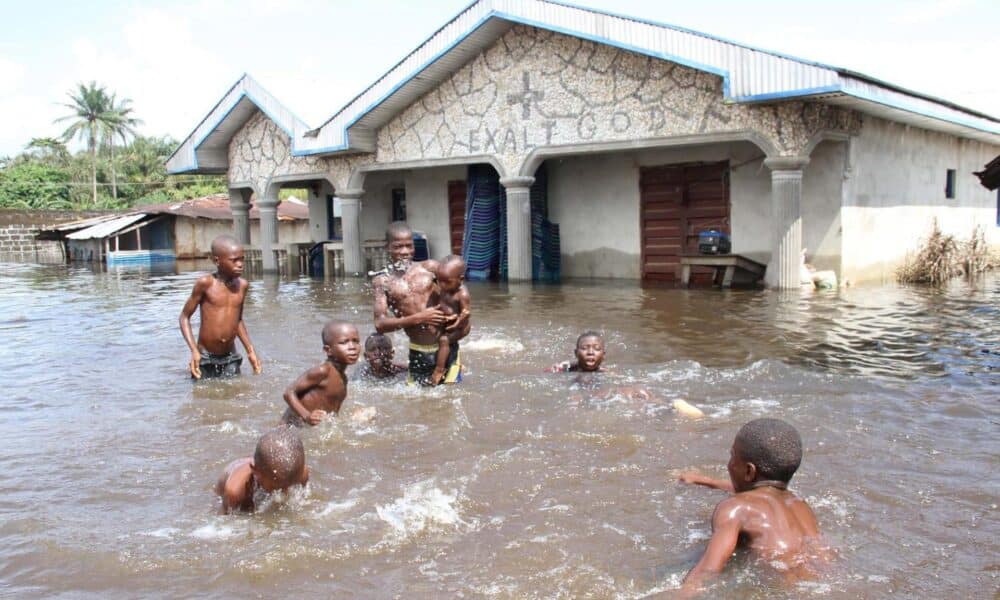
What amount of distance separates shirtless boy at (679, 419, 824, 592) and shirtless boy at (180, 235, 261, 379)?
5056 millimetres

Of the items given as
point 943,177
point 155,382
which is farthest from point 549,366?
point 943,177

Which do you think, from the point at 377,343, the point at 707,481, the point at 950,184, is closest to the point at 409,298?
the point at 377,343

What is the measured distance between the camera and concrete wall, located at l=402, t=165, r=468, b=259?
21719mm

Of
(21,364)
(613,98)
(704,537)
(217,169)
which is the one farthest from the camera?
(217,169)

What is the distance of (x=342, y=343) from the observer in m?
5.86

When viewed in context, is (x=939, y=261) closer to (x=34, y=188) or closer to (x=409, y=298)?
(x=409, y=298)

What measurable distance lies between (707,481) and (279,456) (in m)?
2.28

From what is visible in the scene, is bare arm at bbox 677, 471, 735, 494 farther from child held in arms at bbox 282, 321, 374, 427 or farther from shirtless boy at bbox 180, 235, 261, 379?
shirtless boy at bbox 180, 235, 261, 379

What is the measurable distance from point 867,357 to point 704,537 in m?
5.04

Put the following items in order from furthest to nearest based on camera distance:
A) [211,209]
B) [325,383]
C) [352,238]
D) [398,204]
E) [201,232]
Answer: [201,232] < [211,209] < [398,204] < [352,238] < [325,383]

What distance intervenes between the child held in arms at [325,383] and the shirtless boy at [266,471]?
1.24 metres

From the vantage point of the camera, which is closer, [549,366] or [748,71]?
[549,366]

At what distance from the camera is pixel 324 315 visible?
13.2 m

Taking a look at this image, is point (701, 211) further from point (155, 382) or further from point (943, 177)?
point (155, 382)
